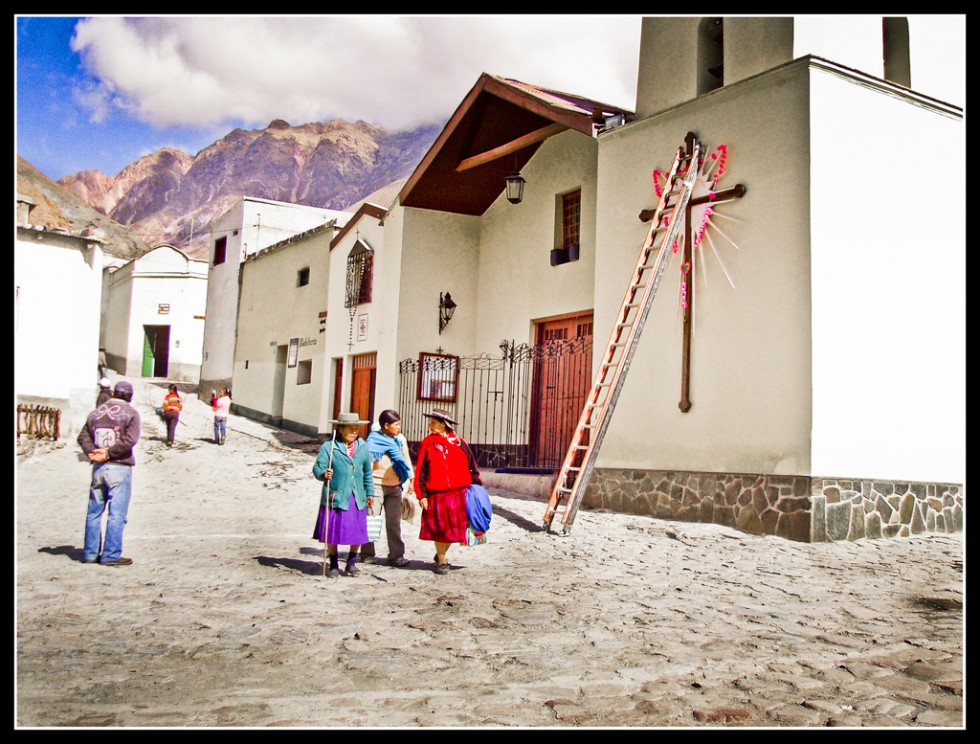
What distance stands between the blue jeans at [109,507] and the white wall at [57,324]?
935 mm

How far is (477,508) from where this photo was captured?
312 inches

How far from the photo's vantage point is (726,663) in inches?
207

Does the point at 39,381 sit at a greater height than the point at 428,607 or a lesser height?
greater

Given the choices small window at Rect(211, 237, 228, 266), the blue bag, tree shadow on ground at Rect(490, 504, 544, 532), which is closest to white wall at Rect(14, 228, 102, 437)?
the blue bag

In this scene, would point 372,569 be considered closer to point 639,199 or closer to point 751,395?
point 751,395

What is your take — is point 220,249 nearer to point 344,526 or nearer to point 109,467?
point 109,467

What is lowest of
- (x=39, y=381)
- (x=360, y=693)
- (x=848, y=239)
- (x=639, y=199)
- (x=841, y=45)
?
(x=360, y=693)

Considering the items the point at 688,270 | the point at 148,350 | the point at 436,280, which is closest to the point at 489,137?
the point at 436,280

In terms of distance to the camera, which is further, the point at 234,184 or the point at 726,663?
the point at 234,184

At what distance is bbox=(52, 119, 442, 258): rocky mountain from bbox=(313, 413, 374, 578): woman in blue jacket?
2654 millimetres

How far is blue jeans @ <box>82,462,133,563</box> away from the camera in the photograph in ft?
24.6

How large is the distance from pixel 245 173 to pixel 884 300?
636cm

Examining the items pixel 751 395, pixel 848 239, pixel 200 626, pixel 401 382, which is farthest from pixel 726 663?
pixel 401 382

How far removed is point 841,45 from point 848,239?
2155mm
